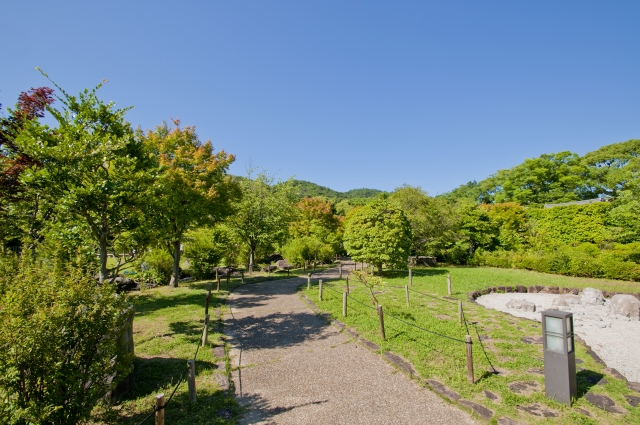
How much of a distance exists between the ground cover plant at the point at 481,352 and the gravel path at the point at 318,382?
24.8 inches

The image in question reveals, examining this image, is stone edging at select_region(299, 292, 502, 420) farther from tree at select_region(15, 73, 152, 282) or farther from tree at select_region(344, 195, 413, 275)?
tree at select_region(344, 195, 413, 275)

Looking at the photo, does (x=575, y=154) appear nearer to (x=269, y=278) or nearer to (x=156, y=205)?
(x=269, y=278)

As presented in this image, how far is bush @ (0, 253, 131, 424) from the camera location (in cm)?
282

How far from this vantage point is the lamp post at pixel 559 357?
4.57m

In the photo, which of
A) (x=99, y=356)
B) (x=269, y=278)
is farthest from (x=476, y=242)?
(x=99, y=356)

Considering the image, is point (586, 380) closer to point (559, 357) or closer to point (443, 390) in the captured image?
point (559, 357)

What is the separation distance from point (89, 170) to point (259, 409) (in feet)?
20.2

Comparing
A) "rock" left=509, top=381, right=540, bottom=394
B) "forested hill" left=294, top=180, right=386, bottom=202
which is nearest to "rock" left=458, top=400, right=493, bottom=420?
"rock" left=509, top=381, right=540, bottom=394

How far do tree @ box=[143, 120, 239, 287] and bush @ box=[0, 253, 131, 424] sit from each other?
31.1 ft

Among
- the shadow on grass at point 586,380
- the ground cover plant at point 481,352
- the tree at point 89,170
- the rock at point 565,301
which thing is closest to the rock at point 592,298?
the rock at point 565,301

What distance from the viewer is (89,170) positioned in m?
6.46

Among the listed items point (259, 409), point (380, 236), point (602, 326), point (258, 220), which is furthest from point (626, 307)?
point (258, 220)

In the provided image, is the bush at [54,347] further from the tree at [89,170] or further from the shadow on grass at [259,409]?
the tree at [89,170]

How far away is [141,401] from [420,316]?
7564 millimetres
